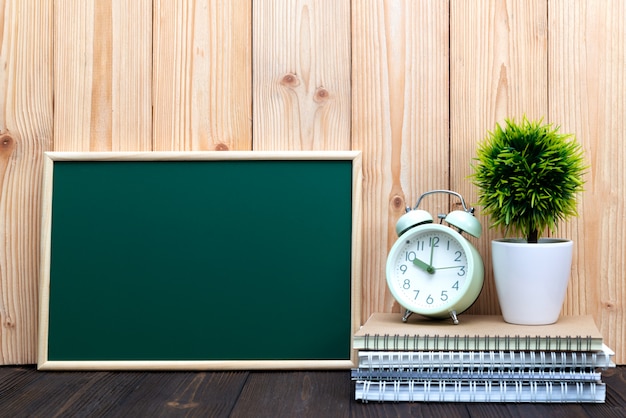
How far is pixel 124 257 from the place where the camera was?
105 centimetres

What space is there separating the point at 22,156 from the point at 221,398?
0.57m

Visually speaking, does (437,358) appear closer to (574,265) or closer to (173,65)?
(574,265)

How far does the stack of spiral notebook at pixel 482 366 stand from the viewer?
86 cm

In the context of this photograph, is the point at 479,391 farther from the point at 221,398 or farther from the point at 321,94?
the point at 321,94

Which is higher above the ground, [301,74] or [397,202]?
[301,74]

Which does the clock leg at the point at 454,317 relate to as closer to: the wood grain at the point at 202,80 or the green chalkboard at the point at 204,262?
the green chalkboard at the point at 204,262

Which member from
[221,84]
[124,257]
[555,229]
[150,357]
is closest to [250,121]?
[221,84]

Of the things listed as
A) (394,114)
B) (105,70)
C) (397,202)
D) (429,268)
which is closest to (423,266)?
(429,268)

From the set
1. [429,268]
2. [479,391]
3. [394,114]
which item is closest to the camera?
[479,391]

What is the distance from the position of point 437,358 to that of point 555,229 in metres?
0.35

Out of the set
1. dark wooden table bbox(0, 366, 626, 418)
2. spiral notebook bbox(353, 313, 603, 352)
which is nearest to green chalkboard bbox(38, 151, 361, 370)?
dark wooden table bbox(0, 366, 626, 418)

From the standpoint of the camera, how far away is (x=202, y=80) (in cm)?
108

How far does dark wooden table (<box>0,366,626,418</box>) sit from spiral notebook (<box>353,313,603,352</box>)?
8 cm

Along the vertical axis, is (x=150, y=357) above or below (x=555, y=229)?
below
